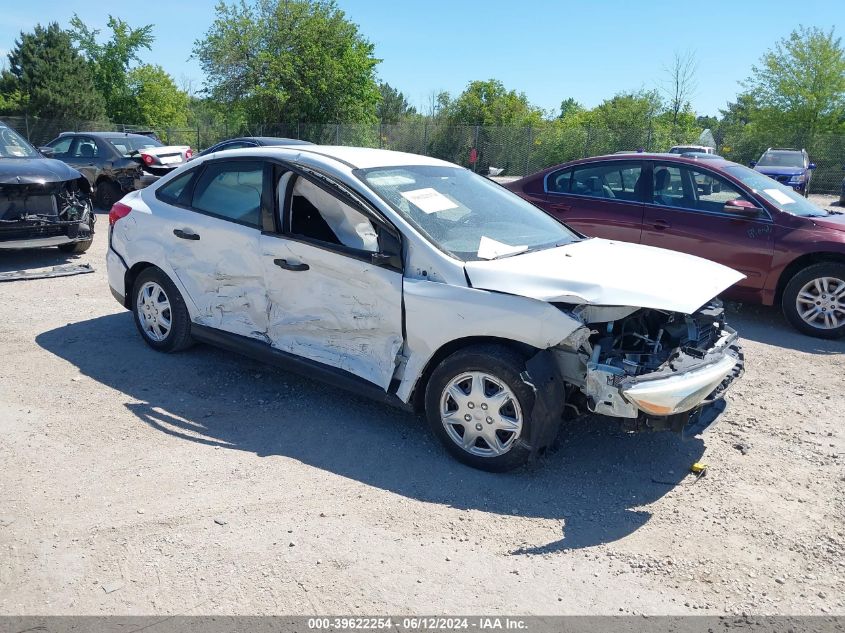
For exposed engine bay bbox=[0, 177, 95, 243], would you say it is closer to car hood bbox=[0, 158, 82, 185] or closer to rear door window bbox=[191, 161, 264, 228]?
car hood bbox=[0, 158, 82, 185]

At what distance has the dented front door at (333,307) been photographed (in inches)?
173

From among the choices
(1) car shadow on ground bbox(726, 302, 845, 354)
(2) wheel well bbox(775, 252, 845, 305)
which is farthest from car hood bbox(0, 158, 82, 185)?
(2) wheel well bbox(775, 252, 845, 305)

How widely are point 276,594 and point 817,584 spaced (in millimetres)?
2384

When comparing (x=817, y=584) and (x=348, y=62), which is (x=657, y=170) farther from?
(x=348, y=62)

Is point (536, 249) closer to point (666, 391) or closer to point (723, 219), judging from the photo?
Answer: point (666, 391)

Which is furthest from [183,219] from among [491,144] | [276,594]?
[491,144]

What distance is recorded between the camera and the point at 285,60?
3347 centimetres

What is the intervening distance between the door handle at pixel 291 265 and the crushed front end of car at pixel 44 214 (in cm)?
528

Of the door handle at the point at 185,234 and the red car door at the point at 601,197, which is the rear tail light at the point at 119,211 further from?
the red car door at the point at 601,197

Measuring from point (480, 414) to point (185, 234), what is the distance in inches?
112

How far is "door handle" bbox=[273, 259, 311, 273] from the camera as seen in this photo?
4773 millimetres

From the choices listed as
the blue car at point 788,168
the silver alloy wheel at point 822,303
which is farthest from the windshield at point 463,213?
the blue car at point 788,168

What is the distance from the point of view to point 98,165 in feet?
48.2

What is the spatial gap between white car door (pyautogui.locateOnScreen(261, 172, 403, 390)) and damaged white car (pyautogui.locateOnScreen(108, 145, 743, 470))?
0.4 inches
